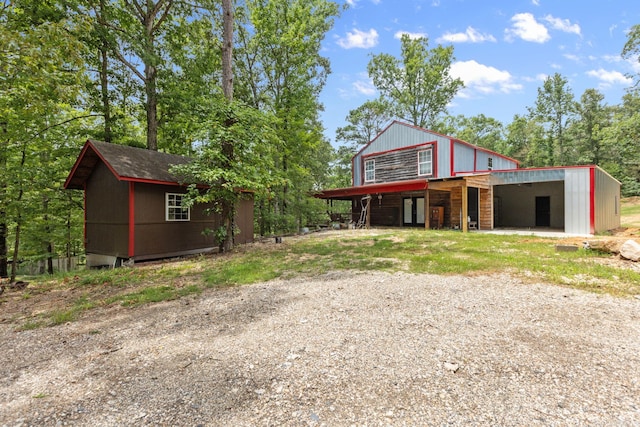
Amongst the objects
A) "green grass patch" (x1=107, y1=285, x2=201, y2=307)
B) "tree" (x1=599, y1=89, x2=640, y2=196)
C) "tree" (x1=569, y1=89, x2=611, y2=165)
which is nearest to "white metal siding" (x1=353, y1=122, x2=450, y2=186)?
"green grass patch" (x1=107, y1=285, x2=201, y2=307)

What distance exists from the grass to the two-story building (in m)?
5.05

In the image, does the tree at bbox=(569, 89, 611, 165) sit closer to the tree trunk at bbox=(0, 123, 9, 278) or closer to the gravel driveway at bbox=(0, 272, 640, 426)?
the gravel driveway at bbox=(0, 272, 640, 426)

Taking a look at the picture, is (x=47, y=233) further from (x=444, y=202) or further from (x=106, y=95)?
(x=444, y=202)

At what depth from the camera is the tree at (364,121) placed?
110 ft

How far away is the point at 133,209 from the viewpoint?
9.16 m

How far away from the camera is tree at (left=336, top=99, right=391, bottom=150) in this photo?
33.4 m

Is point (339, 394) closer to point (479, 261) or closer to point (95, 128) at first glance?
point (479, 261)

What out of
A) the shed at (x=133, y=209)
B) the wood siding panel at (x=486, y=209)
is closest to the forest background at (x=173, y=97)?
the shed at (x=133, y=209)

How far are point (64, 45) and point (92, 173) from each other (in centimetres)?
659

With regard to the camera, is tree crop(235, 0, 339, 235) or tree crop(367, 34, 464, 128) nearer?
tree crop(235, 0, 339, 235)

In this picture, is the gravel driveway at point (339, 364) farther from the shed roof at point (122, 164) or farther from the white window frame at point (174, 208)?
the white window frame at point (174, 208)

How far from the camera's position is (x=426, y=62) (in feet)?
102

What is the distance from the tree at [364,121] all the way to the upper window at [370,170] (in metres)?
14.5

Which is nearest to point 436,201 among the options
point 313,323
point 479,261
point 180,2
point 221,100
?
point 479,261
